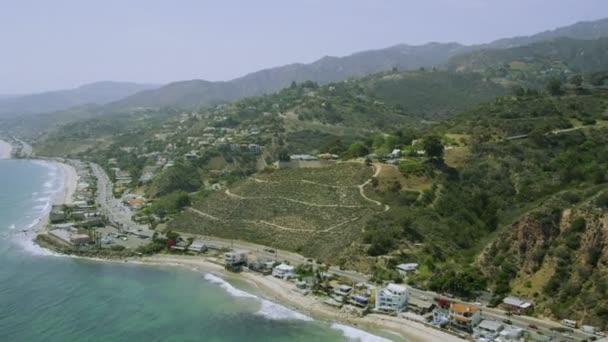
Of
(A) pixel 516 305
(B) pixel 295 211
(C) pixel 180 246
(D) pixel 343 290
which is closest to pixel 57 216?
(C) pixel 180 246

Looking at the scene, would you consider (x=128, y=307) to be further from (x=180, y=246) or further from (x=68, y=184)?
(x=68, y=184)

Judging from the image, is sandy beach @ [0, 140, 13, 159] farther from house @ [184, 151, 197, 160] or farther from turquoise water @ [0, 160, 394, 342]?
turquoise water @ [0, 160, 394, 342]

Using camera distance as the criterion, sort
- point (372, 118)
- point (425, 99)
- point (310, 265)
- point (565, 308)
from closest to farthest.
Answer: point (565, 308) < point (310, 265) < point (372, 118) < point (425, 99)

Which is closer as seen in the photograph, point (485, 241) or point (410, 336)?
point (410, 336)

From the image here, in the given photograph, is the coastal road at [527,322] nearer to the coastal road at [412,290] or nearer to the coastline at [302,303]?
the coastal road at [412,290]

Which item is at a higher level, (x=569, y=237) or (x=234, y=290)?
(x=569, y=237)

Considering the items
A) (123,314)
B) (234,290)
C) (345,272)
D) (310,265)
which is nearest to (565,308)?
(345,272)

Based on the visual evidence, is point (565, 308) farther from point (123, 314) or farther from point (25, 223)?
point (25, 223)

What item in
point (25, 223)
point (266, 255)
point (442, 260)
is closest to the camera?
point (442, 260)
